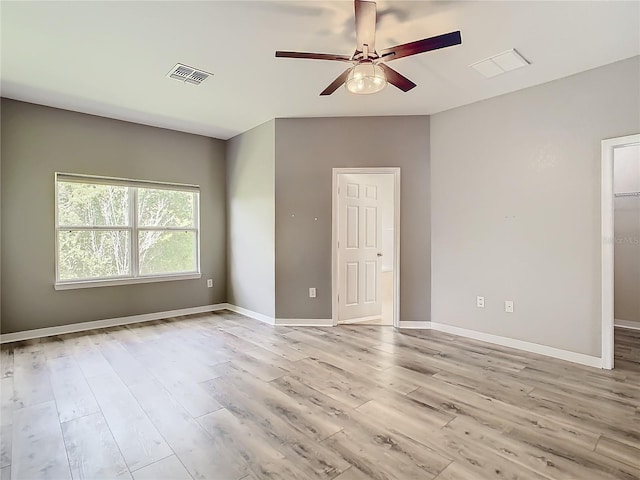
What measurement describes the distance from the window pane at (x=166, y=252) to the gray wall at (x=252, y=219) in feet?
2.01

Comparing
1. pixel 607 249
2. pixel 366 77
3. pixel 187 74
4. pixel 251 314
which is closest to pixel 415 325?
pixel 607 249

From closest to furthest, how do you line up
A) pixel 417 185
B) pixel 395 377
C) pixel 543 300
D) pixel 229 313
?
pixel 395 377 → pixel 543 300 → pixel 417 185 → pixel 229 313

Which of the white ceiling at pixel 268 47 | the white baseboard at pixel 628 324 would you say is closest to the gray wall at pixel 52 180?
the white ceiling at pixel 268 47

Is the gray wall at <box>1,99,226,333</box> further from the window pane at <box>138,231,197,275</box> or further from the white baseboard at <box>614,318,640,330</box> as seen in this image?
the white baseboard at <box>614,318,640,330</box>

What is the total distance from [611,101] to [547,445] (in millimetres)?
2974

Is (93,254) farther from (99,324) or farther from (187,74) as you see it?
(187,74)

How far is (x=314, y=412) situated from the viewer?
2.33 metres

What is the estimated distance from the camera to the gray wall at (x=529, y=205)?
3143 mm

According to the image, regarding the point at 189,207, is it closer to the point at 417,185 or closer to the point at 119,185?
the point at 119,185

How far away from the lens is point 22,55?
9.57ft

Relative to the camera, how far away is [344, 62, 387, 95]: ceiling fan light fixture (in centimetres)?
235

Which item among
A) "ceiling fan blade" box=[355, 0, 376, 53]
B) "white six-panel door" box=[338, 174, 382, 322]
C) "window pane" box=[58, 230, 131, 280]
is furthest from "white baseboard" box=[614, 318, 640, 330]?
"window pane" box=[58, 230, 131, 280]

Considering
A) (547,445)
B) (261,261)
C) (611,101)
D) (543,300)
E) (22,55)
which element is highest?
(22,55)

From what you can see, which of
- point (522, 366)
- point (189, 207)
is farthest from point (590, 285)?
point (189, 207)
